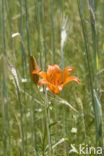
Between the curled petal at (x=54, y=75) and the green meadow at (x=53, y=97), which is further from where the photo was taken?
the curled petal at (x=54, y=75)

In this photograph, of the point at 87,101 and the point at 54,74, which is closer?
the point at 54,74

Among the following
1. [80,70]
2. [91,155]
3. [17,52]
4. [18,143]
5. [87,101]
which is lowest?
[91,155]

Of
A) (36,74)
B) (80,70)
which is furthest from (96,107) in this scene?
(80,70)

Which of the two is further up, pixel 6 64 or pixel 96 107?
pixel 6 64

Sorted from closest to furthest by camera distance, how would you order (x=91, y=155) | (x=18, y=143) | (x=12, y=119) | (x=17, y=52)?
(x=91, y=155) < (x=18, y=143) < (x=12, y=119) < (x=17, y=52)

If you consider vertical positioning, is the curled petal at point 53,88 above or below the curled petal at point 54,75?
below

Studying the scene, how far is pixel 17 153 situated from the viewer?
1408 millimetres

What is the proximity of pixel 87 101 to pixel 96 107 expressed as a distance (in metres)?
0.62

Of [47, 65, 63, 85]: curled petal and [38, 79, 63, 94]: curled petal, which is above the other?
[47, 65, 63, 85]: curled petal

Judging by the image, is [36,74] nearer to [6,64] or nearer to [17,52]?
[6,64]

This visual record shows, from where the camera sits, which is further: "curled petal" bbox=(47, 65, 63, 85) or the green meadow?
"curled petal" bbox=(47, 65, 63, 85)

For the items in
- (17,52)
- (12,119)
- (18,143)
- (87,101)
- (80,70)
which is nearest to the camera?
(87,101)

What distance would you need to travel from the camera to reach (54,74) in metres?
Result: 0.94

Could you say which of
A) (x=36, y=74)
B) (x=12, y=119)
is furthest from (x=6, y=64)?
(x=12, y=119)
